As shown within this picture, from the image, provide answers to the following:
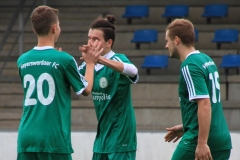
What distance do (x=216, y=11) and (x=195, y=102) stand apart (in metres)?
9.39

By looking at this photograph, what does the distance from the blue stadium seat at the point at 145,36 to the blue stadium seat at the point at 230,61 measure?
1.53 m

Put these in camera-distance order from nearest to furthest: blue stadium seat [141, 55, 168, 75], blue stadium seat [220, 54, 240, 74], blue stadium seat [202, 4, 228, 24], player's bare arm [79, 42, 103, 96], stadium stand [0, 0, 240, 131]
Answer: player's bare arm [79, 42, 103, 96] → stadium stand [0, 0, 240, 131] → blue stadium seat [220, 54, 240, 74] → blue stadium seat [141, 55, 168, 75] → blue stadium seat [202, 4, 228, 24]

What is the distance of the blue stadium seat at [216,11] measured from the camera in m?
14.6

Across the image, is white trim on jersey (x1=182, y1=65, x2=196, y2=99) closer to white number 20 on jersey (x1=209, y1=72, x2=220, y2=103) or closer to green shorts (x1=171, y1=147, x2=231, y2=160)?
white number 20 on jersey (x1=209, y1=72, x2=220, y2=103)

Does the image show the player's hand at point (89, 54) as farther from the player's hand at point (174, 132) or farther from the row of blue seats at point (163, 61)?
the row of blue seats at point (163, 61)

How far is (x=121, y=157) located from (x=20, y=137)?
1.27 metres

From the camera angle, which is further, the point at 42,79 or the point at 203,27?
the point at 203,27

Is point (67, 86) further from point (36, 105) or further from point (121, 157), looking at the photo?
point (121, 157)

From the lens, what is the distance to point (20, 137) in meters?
5.29

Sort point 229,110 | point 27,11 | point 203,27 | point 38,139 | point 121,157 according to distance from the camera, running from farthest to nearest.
A: point 27,11 < point 203,27 < point 229,110 < point 121,157 < point 38,139

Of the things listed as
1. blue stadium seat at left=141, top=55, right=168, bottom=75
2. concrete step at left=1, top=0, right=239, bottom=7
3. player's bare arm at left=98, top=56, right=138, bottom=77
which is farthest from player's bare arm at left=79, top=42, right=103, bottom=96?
concrete step at left=1, top=0, right=239, bottom=7

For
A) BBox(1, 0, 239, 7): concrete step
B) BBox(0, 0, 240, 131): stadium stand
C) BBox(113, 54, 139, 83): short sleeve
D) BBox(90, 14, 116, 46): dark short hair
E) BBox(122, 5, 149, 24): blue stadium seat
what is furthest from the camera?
BBox(1, 0, 239, 7): concrete step

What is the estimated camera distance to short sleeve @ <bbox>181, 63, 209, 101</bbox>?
536 cm

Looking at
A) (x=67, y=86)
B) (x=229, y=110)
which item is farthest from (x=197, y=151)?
(x=229, y=110)
